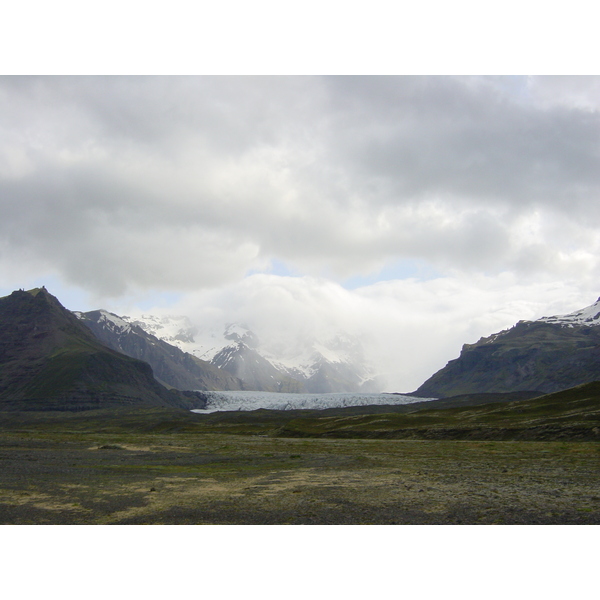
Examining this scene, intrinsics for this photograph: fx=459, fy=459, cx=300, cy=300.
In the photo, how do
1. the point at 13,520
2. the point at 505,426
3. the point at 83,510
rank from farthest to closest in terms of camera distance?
1. the point at 505,426
2. the point at 83,510
3. the point at 13,520

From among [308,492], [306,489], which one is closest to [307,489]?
[306,489]

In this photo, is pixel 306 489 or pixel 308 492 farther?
pixel 306 489

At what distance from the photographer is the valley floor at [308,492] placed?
18766mm

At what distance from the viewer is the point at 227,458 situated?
45406 mm

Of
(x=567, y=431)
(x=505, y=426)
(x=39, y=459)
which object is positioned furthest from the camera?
(x=505, y=426)

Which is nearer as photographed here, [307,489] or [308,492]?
[308,492]

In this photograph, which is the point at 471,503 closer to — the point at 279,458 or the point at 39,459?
the point at 279,458

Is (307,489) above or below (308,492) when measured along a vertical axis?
below

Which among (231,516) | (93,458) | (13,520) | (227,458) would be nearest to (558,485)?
(231,516)

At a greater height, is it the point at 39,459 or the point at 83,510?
the point at 83,510

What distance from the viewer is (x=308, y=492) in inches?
950

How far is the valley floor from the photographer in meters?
18.8

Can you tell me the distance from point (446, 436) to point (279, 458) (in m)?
40.9

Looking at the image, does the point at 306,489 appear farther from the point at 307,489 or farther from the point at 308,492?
the point at 308,492
